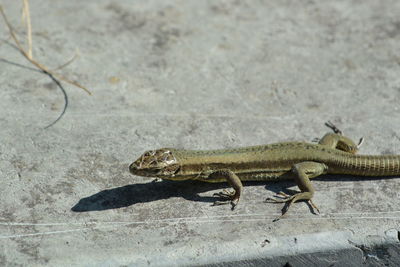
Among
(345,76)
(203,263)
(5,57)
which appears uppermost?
(345,76)

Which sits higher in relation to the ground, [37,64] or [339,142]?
[339,142]

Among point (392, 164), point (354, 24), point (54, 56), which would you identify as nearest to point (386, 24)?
point (354, 24)

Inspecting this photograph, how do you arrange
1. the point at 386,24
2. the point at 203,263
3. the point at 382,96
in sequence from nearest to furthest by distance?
the point at 203,263 < the point at 382,96 < the point at 386,24

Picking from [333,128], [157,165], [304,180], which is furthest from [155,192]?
[333,128]

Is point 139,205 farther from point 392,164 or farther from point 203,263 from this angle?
point 392,164

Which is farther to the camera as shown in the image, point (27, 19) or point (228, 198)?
point (27, 19)

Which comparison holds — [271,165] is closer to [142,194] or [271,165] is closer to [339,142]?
[339,142]

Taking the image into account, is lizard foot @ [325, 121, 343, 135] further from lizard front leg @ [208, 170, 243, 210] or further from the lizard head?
the lizard head
